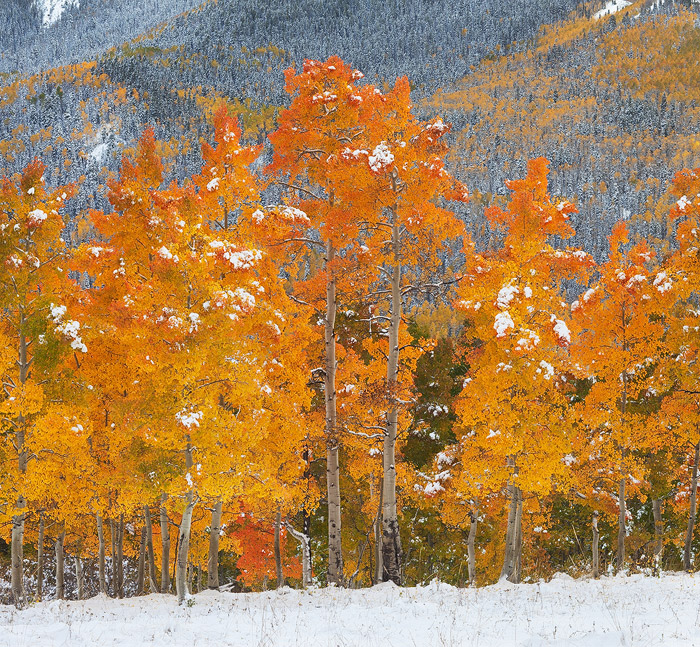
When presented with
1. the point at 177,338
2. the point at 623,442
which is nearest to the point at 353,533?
the point at 623,442

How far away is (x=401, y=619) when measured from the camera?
9352 millimetres

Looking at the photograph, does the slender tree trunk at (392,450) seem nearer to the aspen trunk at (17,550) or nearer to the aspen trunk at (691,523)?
the aspen trunk at (17,550)

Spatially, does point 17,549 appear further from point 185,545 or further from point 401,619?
point 401,619

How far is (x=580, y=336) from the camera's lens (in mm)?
19172

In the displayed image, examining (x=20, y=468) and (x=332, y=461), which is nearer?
(x=20, y=468)

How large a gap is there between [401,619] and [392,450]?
472cm

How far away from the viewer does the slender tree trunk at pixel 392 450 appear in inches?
529

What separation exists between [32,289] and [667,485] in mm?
23130

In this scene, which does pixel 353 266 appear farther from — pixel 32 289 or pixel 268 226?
pixel 32 289

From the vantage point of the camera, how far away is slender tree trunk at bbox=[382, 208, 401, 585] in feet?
44.1

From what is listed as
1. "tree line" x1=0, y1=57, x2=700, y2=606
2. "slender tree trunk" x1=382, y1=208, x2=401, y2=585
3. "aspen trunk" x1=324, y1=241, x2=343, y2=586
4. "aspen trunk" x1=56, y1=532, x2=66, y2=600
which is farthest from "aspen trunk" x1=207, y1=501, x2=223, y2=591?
"slender tree trunk" x1=382, y1=208, x2=401, y2=585

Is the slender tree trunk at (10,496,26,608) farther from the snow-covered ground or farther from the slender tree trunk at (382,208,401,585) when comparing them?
the slender tree trunk at (382,208,401,585)

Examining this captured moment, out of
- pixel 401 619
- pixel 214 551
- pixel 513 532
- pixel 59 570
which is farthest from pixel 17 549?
pixel 513 532

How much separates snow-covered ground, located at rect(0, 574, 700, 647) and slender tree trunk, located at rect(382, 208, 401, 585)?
2.54ft
